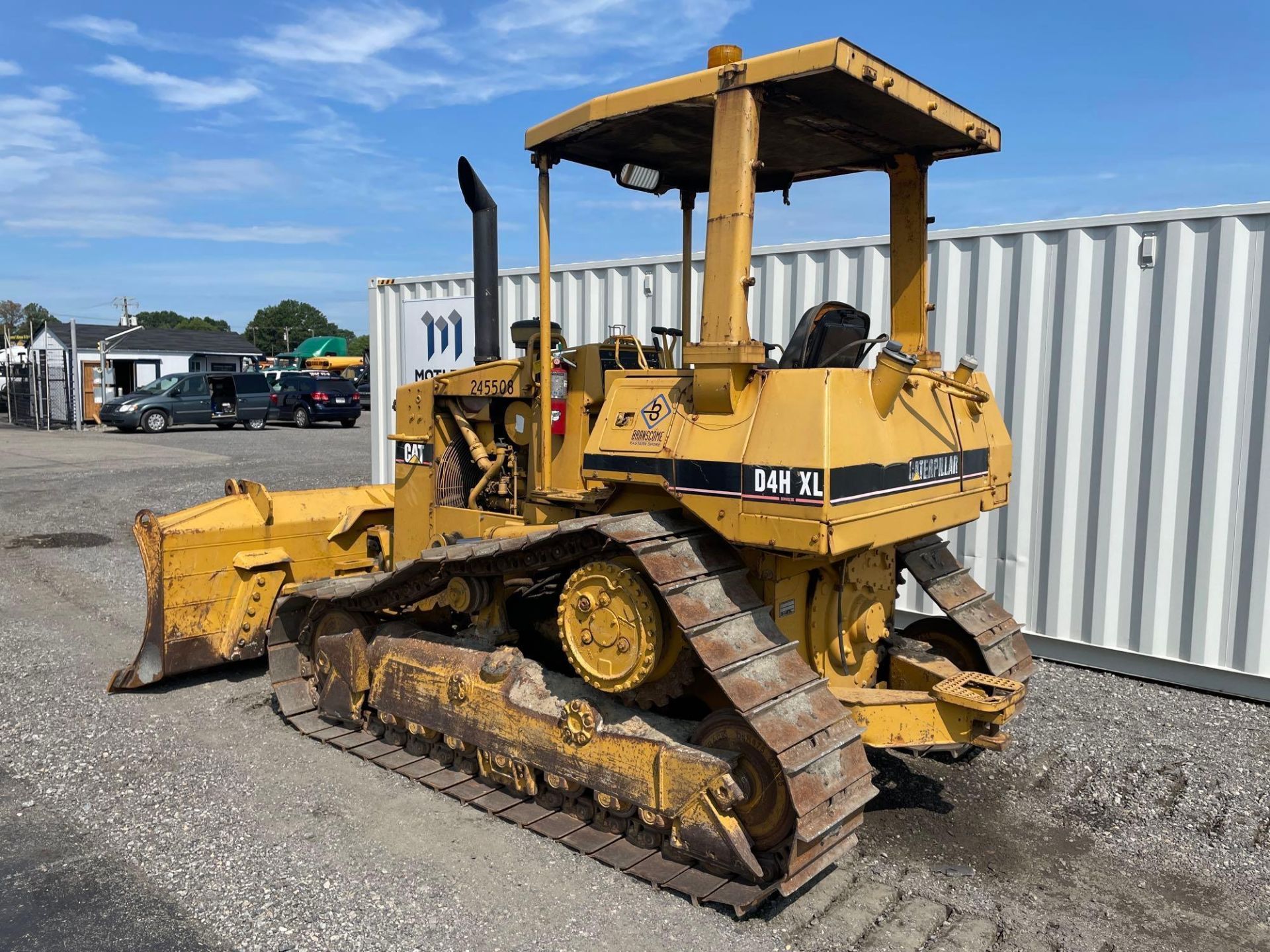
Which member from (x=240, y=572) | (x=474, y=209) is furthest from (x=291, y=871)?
(x=474, y=209)

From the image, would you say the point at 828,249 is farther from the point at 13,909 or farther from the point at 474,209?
the point at 13,909

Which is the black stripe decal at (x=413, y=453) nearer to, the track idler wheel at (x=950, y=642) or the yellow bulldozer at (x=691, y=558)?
the yellow bulldozer at (x=691, y=558)

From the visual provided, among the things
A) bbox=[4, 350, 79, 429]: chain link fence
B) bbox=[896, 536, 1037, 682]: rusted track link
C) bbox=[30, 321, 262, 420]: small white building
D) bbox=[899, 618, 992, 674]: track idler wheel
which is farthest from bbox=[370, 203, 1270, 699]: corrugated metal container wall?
bbox=[30, 321, 262, 420]: small white building

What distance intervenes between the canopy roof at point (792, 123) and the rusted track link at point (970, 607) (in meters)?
2.19

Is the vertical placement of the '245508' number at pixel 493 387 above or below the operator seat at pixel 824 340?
below

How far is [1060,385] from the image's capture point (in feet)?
24.1

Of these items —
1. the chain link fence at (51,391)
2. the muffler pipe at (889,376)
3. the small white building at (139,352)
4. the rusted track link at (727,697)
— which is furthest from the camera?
the small white building at (139,352)

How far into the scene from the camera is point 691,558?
404 centimetres

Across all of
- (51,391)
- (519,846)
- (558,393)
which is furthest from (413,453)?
(51,391)

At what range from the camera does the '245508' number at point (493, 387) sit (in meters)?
5.62

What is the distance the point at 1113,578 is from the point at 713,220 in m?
4.92

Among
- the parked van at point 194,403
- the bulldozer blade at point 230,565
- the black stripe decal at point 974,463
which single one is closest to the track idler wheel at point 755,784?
the black stripe decal at point 974,463

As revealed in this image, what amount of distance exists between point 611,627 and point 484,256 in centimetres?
298

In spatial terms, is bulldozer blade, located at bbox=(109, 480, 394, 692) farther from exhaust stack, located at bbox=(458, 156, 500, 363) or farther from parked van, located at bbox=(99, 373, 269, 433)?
parked van, located at bbox=(99, 373, 269, 433)
